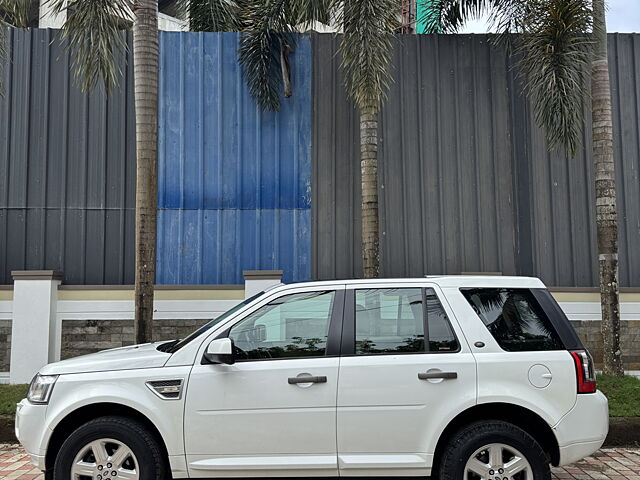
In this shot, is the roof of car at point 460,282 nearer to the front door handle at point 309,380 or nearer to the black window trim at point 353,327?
the black window trim at point 353,327

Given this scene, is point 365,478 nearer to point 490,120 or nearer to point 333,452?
point 333,452

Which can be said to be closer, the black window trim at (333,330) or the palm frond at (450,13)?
the black window trim at (333,330)

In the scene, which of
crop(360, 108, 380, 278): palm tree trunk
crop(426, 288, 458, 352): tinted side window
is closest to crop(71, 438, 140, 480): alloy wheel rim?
crop(426, 288, 458, 352): tinted side window

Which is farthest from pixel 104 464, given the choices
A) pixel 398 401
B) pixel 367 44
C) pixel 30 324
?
pixel 367 44

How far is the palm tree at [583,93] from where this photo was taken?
8.15 m

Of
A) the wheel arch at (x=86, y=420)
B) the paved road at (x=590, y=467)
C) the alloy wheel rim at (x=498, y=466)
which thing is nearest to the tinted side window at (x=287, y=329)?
the wheel arch at (x=86, y=420)

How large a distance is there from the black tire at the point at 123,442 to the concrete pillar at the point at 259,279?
17.0 ft

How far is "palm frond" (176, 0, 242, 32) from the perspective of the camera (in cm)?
1124

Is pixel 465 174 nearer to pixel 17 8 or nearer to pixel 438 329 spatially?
pixel 438 329

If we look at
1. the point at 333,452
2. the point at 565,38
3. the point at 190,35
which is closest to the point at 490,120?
the point at 565,38

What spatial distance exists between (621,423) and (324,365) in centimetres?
412

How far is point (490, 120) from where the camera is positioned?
10.6 metres

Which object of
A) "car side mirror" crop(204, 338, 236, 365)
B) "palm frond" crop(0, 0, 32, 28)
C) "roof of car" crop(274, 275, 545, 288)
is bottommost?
"car side mirror" crop(204, 338, 236, 365)

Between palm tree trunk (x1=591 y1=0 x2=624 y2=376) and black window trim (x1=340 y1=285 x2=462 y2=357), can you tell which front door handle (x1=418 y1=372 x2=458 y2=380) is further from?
palm tree trunk (x1=591 y1=0 x2=624 y2=376)
